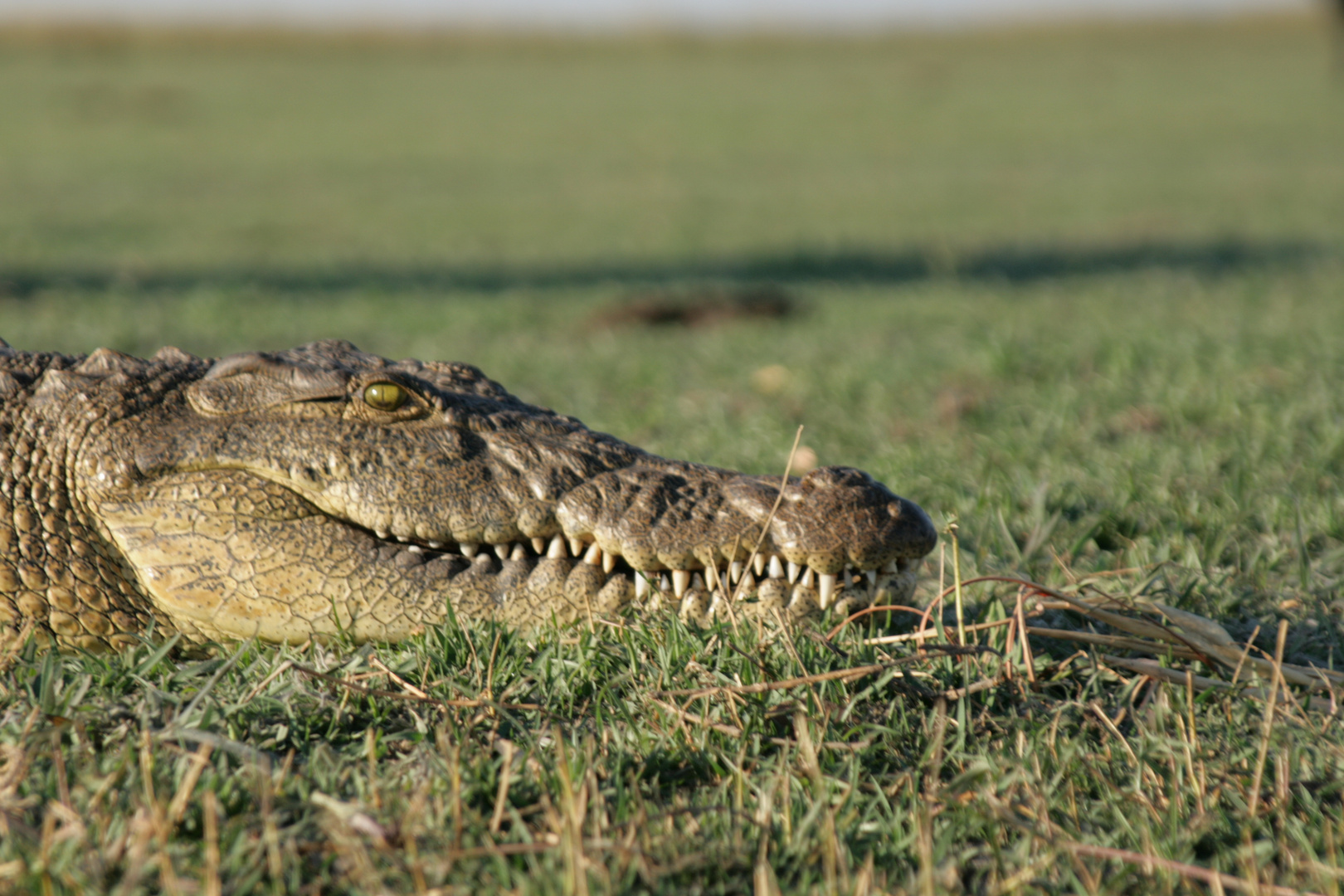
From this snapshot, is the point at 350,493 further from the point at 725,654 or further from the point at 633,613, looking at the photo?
the point at 725,654

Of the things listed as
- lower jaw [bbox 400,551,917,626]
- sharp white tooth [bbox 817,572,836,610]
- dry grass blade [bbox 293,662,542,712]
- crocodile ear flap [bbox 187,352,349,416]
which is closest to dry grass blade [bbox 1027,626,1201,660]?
lower jaw [bbox 400,551,917,626]

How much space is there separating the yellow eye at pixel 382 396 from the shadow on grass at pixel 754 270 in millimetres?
6256

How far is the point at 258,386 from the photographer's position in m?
2.39

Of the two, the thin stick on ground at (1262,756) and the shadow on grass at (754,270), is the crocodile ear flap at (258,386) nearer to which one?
the thin stick on ground at (1262,756)

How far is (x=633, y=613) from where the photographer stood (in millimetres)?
2258

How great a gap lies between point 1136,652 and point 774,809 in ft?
3.15

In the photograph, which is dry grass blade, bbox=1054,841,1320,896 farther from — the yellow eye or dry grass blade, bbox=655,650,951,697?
the yellow eye

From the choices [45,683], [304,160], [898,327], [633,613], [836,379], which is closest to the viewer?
[45,683]

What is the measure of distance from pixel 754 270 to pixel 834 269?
0.67 metres

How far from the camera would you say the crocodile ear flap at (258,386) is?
7.73 ft

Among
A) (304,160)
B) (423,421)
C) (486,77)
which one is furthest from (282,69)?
(423,421)

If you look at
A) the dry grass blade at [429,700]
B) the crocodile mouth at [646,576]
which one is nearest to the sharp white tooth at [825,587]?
the crocodile mouth at [646,576]

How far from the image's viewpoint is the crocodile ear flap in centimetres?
236

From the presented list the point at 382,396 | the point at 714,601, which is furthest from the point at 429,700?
the point at 382,396
